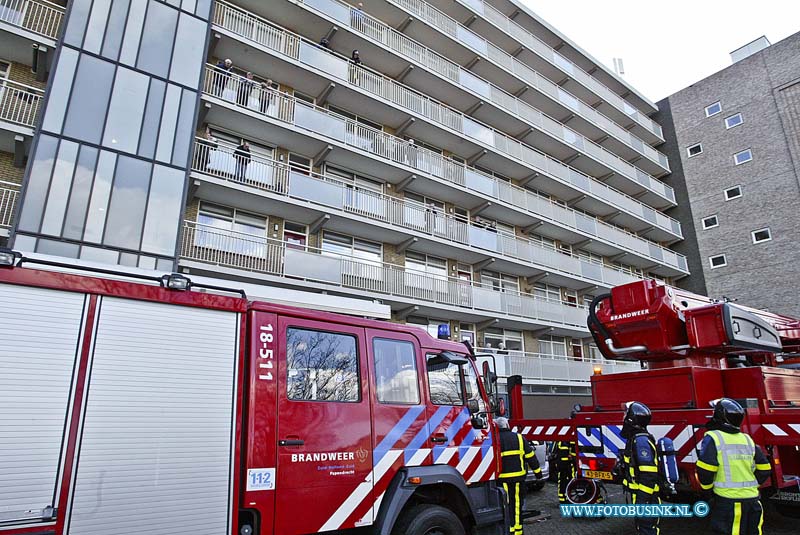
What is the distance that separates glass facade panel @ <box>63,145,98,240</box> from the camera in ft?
37.8

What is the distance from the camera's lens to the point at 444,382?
17.1ft

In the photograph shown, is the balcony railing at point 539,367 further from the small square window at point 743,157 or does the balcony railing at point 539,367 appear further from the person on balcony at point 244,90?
the small square window at point 743,157

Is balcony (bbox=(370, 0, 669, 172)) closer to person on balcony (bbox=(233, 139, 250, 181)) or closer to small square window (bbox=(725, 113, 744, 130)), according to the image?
small square window (bbox=(725, 113, 744, 130))

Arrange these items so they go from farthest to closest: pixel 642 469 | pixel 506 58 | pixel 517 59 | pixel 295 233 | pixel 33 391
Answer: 1. pixel 517 59
2. pixel 506 58
3. pixel 295 233
4. pixel 642 469
5. pixel 33 391

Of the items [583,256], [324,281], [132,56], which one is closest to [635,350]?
[324,281]

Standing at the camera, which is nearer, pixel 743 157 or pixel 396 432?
pixel 396 432

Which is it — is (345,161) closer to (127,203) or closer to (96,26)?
(127,203)

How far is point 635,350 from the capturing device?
298 inches

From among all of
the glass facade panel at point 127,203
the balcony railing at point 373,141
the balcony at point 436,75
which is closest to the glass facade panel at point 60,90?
the glass facade panel at point 127,203

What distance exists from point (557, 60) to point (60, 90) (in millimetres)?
25216

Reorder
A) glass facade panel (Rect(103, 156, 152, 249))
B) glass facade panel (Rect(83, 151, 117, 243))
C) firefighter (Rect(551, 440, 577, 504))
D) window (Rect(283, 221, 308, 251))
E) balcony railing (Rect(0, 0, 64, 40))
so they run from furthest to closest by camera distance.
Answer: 1. window (Rect(283, 221, 308, 251))
2. balcony railing (Rect(0, 0, 64, 40))
3. glass facade panel (Rect(103, 156, 152, 249))
4. glass facade panel (Rect(83, 151, 117, 243))
5. firefighter (Rect(551, 440, 577, 504))

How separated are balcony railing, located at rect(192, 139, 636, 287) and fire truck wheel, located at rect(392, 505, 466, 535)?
1219 centimetres

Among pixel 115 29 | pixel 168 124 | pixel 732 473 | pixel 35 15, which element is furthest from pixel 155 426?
pixel 35 15

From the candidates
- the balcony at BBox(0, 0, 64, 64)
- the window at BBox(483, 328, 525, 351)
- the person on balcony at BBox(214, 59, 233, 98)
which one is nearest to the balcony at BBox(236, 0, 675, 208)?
the person on balcony at BBox(214, 59, 233, 98)
